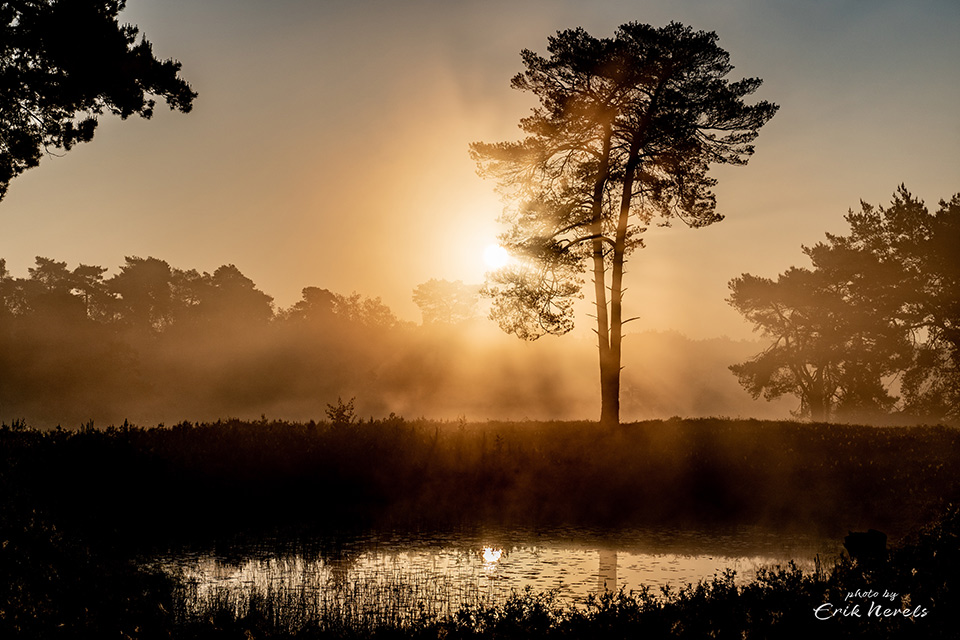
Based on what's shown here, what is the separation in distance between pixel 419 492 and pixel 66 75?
14761mm

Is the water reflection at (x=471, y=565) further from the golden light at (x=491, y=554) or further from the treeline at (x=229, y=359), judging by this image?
the treeline at (x=229, y=359)

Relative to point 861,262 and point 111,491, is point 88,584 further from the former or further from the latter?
point 861,262

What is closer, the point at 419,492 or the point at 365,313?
the point at 419,492

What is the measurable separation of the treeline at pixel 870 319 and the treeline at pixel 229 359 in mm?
25658

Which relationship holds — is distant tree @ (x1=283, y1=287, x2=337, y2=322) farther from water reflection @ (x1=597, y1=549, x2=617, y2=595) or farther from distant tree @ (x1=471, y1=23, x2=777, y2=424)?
water reflection @ (x1=597, y1=549, x2=617, y2=595)

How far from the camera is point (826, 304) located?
44.8m

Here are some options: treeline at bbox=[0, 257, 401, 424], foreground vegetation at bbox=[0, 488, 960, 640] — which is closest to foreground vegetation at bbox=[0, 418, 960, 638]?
foreground vegetation at bbox=[0, 488, 960, 640]

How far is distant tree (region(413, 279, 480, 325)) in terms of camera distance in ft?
379

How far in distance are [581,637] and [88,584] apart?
7.10 meters

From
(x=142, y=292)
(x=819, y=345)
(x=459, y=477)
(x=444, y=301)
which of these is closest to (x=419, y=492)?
(x=459, y=477)

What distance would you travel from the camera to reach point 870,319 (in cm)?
4250

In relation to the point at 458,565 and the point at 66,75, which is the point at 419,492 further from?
the point at 66,75

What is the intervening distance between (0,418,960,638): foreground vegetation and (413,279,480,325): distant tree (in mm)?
92462

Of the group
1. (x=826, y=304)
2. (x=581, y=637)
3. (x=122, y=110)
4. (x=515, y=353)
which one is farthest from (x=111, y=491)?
(x=515, y=353)
